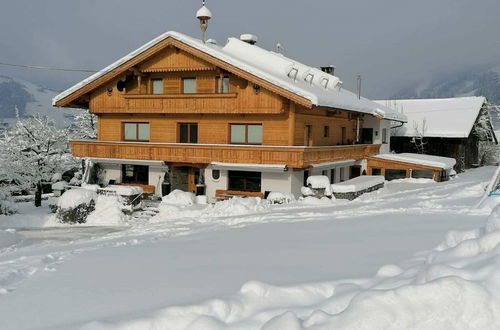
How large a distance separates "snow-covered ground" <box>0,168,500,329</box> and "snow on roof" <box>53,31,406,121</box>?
11.6m

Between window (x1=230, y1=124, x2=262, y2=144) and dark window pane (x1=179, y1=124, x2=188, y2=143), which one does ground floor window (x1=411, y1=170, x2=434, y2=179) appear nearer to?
window (x1=230, y1=124, x2=262, y2=144)

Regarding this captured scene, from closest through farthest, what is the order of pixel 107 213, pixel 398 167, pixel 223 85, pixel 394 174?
pixel 107 213 < pixel 223 85 < pixel 398 167 < pixel 394 174

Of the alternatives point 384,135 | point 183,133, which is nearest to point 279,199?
point 183,133

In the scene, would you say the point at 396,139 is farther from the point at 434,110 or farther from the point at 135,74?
the point at 135,74

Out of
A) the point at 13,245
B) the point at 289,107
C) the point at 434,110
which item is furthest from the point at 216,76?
the point at 434,110

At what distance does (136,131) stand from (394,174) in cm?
1715

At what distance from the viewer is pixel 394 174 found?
2922 centimetres

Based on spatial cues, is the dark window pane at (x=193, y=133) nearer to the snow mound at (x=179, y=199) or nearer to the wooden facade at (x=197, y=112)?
the wooden facade at (x=197, y=112)

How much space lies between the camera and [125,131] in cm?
2622

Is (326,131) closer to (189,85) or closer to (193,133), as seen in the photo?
(193,133)

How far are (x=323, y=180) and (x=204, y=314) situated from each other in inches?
620

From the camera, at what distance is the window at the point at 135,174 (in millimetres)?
25578

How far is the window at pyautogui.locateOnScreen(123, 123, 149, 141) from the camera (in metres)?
25.8

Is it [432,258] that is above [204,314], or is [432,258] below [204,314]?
above
